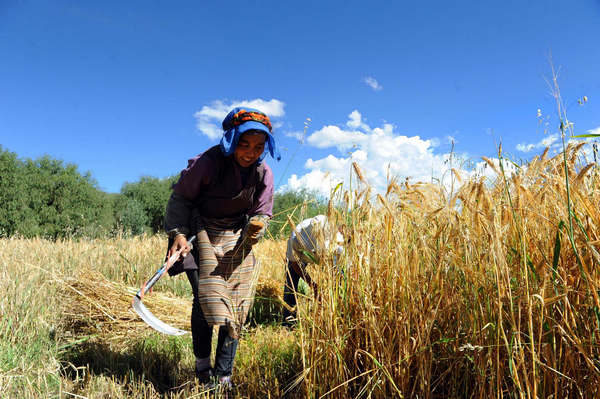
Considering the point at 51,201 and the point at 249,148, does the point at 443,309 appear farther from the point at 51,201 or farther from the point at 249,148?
the point at 51,201

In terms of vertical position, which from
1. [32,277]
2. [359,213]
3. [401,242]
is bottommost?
[32,277]

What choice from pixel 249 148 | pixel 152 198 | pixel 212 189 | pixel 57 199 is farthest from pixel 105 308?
pixel 152 198

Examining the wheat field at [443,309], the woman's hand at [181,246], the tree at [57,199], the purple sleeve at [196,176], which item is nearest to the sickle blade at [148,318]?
the woman's hand at [181,246]

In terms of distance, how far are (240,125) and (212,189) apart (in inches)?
16.7

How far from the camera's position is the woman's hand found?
1.94 metres

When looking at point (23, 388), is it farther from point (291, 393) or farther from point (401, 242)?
point (401, 242)

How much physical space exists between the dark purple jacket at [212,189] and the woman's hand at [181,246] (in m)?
0.06

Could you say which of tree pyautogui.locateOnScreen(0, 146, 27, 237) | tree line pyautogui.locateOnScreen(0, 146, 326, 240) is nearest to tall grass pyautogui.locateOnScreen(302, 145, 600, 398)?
tree line pyautogui.locateOnScreen(0, 146, 326, 240)

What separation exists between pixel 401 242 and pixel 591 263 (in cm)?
63

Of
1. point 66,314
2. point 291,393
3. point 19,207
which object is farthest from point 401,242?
point 19,207

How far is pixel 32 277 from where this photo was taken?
11.0 feet

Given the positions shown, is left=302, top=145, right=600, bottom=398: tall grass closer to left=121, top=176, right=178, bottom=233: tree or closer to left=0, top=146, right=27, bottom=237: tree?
left=0, top=146, right=27, bottom=237: tree

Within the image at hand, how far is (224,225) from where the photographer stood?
6.97 ft

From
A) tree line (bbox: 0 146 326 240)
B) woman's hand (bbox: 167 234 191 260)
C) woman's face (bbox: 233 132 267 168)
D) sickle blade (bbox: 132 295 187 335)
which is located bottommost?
sickle blade (bbox: 132 295 187 335)
